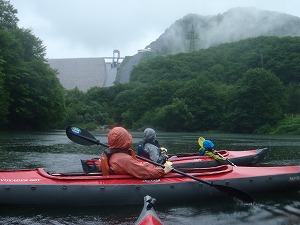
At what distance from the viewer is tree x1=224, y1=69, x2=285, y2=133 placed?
44.3 metres

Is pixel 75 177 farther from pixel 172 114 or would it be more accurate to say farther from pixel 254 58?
pixel 254 58

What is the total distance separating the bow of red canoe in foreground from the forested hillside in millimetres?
35702

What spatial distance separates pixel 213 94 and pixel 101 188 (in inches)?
1814

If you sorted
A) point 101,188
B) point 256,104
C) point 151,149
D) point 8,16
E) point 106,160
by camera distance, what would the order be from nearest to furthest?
point 101,188, point 106,160, point 151,149, point 8,16, point 256,104

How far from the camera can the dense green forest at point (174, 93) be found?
33500 millimetres

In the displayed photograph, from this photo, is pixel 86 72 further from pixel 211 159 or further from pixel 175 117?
pixel 211 159

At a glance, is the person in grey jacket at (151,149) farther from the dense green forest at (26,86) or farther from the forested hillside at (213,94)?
the forested hillside at (213,94)

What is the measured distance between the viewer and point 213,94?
51.5 m

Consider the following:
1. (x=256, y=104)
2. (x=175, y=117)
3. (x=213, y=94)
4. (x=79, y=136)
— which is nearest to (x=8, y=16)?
(x=175, y=117)

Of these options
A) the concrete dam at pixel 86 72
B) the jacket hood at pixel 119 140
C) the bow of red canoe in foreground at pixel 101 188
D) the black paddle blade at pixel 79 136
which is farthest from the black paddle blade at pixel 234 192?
the concrete dam at pixel 86 72

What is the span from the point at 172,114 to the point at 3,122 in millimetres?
22816

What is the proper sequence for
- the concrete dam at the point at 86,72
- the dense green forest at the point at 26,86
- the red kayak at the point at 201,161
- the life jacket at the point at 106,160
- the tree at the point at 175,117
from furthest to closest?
the concrete dam at the point at 86,72 → the tree at the point at 175,117 → the dense green forest at the point at 26,86 → the red kayak at the point at 201,161 → the life jacket at the point at 106,160

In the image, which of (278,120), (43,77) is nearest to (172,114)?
(278,120)

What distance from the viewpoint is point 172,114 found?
48875 mm
